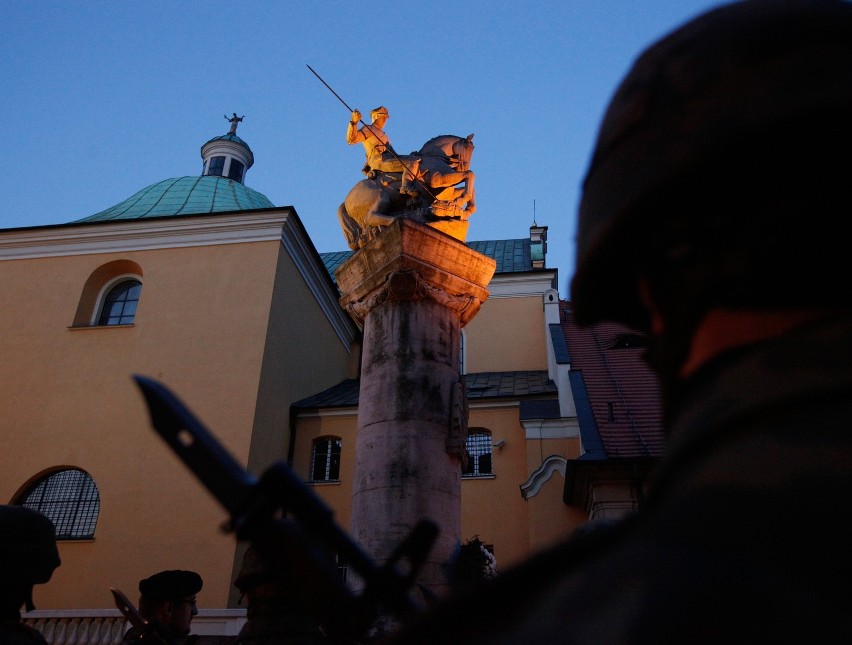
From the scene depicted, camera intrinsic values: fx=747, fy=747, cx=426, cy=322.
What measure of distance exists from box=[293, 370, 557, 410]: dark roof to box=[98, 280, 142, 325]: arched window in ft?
16.9

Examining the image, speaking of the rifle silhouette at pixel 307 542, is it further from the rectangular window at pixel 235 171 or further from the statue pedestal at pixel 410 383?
the rectangular window at pixel 235 171

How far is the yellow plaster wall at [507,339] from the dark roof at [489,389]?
2.49 ft

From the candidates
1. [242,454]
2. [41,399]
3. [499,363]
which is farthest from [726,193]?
[499,363]

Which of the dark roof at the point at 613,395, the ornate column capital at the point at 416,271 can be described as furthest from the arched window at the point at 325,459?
the ornate column capital at the point at 416,271

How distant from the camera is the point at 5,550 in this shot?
3014 millimetres

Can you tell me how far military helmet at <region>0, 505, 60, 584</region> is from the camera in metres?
3.00

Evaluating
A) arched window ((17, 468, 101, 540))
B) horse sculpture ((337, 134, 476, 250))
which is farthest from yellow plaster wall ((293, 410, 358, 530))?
horse sculpture ((337, 134, 476, 250))

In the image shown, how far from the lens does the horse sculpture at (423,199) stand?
7.05 m

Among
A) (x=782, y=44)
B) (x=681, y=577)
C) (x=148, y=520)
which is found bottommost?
(x=681, y=577)

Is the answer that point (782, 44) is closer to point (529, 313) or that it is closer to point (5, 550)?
point (5, 550)

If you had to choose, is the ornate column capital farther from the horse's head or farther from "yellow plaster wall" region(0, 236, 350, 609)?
"yellow plaster wall" region(0, 236, 350, 609)

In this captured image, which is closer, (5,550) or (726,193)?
(726,193)

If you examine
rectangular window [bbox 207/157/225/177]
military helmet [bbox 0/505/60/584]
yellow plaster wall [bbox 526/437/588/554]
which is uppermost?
rectangular window [bbox 207/157/225/177]

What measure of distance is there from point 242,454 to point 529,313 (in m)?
12.0
